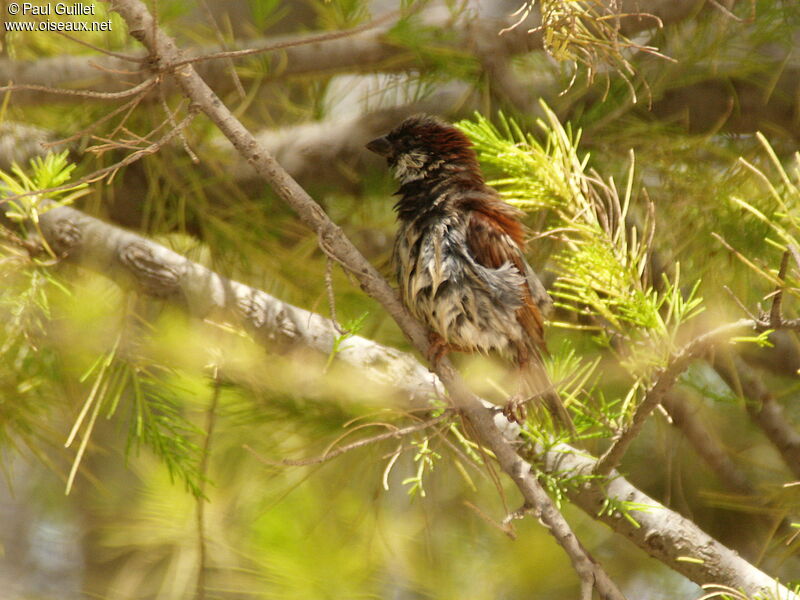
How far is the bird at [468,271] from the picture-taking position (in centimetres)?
148

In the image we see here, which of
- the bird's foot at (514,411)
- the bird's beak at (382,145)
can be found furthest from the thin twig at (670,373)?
the bird's beak at (382,145)

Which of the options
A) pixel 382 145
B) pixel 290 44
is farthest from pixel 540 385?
pixel 290 44

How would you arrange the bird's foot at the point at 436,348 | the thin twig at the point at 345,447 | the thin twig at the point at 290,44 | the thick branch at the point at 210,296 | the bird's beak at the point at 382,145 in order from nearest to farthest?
the thin twig at the point at 290,44
the thin twig at the point at 345,447
the bird's foot at the point at 436,348
the thick branch at the point at 210,296
the bird's beak at the point at 382,145

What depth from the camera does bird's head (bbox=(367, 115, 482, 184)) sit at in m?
1.60

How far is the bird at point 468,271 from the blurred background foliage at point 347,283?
0.28ft

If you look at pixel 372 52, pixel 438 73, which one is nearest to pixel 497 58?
pixel 438 73

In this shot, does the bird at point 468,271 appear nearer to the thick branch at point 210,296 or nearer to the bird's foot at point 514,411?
the bird's foot at point 514,411

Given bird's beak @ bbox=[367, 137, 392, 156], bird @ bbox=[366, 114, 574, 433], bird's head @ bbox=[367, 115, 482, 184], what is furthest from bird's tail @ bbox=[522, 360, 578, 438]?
bird's beak @ bbox=[367, 137, 392, 156]

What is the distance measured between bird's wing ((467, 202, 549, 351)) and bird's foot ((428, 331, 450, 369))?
153 mm

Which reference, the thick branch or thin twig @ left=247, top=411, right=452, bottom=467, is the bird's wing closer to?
the thick branch

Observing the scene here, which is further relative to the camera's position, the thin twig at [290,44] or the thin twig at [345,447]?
the thin twig at [345,447]

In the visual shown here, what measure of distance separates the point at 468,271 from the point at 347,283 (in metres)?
0.51

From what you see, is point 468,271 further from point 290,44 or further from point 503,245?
point 290,44

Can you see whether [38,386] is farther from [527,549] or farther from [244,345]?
[527,549]
